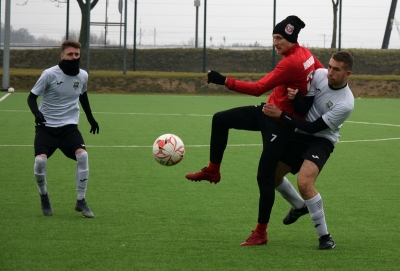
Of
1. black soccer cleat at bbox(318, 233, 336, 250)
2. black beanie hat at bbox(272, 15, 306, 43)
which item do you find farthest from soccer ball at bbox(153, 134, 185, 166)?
black soccer cleat at bbox(318, 233, 336, 250)

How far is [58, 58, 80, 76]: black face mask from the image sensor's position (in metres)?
9.76

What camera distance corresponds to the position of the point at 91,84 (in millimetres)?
36031

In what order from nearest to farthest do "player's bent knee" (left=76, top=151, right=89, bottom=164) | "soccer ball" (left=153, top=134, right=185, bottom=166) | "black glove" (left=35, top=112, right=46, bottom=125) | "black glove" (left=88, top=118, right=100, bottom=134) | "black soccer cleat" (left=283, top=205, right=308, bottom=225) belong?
"black soccer cleat" (left=283, top=205, right=308, bottom=225) < "soccer ball" (left=153, top=134, right=185, bottom=166) < "black glove" (left=35, top=112, right=46, bottom=125) < "player's bent knee" (left=76, top=151, right=89, bottom=164) < "black glove" (left=88, top=118, right=100, bottom=134)

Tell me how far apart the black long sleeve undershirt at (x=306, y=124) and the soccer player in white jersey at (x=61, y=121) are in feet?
9.23

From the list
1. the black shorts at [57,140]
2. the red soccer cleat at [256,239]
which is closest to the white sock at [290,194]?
the red soccer cleat at [256,239]

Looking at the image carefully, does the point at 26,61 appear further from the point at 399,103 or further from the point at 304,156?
the point at 304,156

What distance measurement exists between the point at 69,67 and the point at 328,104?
11.2 ft

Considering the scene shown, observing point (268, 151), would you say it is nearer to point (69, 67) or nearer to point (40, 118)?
point (40, 118)

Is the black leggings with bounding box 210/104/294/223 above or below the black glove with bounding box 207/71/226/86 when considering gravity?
below

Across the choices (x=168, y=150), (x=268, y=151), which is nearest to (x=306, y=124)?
(x=268, y=151)

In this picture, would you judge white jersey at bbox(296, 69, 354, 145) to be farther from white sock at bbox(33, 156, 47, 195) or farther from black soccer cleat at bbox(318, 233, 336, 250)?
white sock at bbox(33, 156, 47, 195)

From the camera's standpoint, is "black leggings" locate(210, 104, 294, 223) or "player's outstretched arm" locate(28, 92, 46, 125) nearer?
"black leggings" locate(210, 104, 294, 223)

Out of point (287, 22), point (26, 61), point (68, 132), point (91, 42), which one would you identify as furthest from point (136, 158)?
point (26, 61)

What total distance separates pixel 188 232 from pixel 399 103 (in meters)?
24.6
